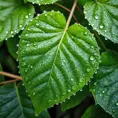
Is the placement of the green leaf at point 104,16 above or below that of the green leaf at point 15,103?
above

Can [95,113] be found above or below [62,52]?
below

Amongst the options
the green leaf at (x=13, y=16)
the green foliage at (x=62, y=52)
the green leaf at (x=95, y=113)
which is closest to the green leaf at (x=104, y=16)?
the green foliage at (x=62, y=52)

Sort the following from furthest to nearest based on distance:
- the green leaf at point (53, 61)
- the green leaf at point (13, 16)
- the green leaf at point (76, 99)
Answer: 1. the green leaf at point (76, 99)
2. the green leaf at point (13, 16)
3. the green leaf at point (53, 61)

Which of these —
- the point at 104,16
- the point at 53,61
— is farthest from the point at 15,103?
the point at 104,16

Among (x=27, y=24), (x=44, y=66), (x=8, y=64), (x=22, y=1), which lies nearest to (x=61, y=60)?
(x=44, y=66)

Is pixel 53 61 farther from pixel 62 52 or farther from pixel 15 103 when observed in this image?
pixel 15 103

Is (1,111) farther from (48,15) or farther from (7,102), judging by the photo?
(48,15)

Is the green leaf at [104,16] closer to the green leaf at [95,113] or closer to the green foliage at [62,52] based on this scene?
the green foliage at [62,52]
